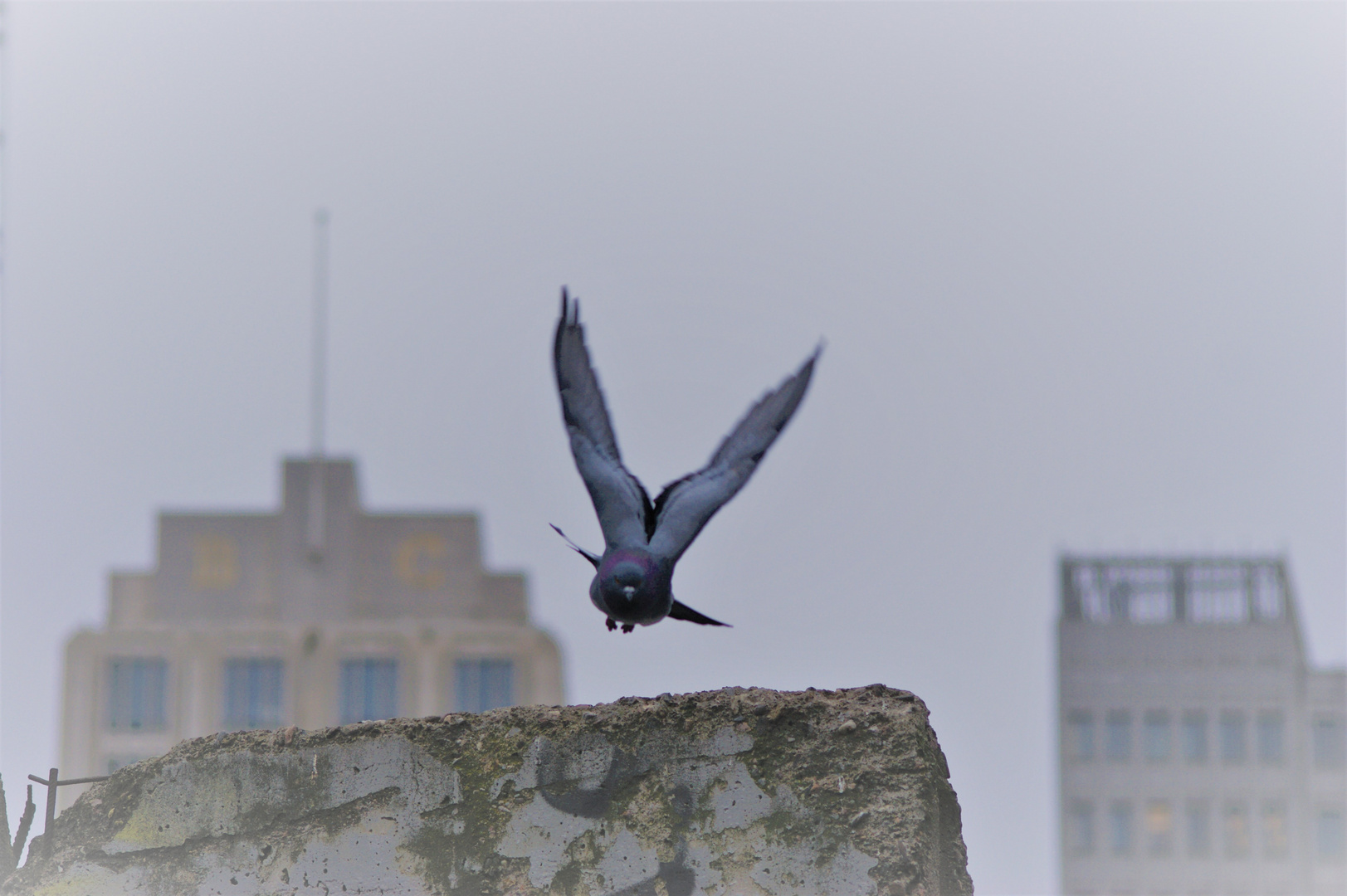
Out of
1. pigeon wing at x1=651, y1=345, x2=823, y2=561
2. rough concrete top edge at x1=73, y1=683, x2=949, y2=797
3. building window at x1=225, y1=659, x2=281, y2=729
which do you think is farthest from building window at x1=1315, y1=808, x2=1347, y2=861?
rough concrete top edge at x1=73, y1=683, x2=949, y2=797

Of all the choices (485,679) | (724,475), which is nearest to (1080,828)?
(485,679)

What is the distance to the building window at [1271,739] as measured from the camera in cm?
7631

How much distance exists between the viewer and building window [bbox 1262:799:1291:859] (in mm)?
74875

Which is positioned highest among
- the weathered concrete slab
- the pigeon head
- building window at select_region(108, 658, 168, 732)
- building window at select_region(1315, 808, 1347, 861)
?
building window at select_region(108, 658, 168, 732)

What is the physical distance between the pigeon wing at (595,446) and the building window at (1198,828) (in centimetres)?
7129

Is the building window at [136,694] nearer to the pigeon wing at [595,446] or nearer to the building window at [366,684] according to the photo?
the building window at [366,684]

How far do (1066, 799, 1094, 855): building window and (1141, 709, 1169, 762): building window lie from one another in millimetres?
3214

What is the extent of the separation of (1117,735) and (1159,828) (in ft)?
13.0

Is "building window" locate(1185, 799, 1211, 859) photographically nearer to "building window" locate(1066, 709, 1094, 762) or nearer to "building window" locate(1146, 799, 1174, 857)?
"building window" locate(1146, 799, 1174, 857)

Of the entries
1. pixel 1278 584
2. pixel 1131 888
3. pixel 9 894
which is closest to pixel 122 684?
pixel 1131 888

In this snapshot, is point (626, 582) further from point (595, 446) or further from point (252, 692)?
point (252, 692)

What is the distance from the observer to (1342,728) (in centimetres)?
7656

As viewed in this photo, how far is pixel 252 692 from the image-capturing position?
76625 millimetres

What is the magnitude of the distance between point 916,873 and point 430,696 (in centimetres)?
7109
